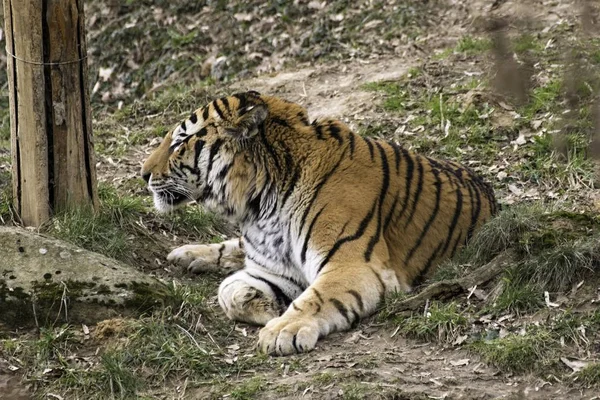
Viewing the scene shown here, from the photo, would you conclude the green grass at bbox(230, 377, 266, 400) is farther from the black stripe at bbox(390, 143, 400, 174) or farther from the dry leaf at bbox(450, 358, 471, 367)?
the black stripe at bbox(390, 143, 400, 174)

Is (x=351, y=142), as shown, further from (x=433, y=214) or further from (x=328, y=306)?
(x=328, y=306)

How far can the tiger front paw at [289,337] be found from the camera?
15.0ft

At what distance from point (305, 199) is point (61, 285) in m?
1.37

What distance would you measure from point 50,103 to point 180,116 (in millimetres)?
3652

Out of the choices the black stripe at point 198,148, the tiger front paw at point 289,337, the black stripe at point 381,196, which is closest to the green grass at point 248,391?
the tiger front paw at point 289,337

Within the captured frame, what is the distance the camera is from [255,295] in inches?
206

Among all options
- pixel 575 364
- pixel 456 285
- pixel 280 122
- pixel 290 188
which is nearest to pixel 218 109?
pixel 280 122

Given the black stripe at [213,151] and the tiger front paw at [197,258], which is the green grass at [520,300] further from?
the tiger front paw at [197,258]

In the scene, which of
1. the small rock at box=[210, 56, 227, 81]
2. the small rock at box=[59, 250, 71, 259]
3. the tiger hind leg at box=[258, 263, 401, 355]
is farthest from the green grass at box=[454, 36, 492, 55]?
the small rock at box=[59, 250, 71, 259]

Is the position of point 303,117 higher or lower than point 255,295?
higher

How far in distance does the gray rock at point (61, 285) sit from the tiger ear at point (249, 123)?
970 mm

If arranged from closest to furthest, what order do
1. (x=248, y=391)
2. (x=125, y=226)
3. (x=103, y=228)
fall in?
(x=248, y=391) < (x=103, y=228) < (x=125, y=226)

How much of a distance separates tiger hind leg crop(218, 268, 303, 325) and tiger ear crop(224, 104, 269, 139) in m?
0.76

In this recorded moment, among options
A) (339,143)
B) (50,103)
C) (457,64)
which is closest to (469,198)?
(339,143)
